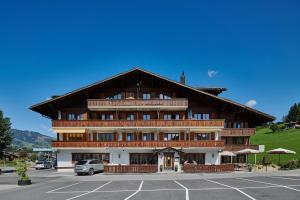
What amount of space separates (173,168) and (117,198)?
2742 cm

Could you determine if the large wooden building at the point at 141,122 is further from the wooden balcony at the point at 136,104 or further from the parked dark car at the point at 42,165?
the parked dark car at the point at 42,165

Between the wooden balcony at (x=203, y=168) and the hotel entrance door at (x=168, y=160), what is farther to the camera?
the hotel entrance door at (x=168, y=160)

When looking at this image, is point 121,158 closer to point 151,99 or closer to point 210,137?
point 151,99

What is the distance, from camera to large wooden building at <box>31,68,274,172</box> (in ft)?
155

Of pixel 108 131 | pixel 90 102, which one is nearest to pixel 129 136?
pixel 108 131

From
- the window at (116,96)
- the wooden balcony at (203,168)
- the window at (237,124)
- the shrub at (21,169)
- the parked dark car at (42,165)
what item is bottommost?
the parked dark car at (42,165)

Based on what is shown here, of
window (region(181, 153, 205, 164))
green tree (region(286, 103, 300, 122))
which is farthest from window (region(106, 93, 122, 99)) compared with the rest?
green tree (region(286, 103, 300, 122))

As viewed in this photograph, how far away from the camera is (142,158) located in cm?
4888

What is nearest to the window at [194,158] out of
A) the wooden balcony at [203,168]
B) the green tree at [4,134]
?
the wooden balcony at [203,168]

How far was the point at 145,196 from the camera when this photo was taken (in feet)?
62.8

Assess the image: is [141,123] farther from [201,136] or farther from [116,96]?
[201,136]

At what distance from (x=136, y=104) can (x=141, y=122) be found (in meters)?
2.44

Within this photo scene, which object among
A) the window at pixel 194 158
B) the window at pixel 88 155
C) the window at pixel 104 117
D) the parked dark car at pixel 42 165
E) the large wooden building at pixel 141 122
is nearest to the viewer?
the large wooden building at pixel 141 122

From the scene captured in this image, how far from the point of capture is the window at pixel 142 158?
48812 mm
